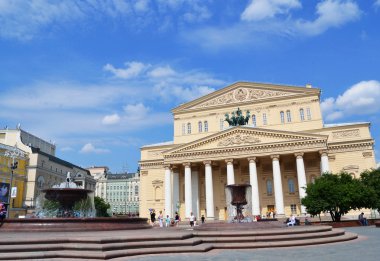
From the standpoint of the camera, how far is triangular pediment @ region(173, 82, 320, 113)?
4675 centimetres

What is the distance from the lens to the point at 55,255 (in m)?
9.45

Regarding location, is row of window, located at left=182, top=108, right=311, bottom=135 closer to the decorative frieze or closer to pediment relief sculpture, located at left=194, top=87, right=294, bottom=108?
pediment relief sculpture, located at left=194, top=87, right=294, bottom=108

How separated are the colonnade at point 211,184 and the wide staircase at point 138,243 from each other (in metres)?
24.2

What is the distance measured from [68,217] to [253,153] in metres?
28.7

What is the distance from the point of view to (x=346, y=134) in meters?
43.0

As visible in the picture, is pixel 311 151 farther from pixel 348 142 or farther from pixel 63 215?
pixel 63 215

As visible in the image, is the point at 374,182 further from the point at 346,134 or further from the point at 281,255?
the point at 281,255

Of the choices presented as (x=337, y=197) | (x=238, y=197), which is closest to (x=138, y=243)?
(x=238, y=197)

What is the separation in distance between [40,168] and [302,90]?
46705 millimetres

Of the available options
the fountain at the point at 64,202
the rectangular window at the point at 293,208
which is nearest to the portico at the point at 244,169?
the rectangular window at the point at 293,208

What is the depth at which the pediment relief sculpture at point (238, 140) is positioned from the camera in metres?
42.0

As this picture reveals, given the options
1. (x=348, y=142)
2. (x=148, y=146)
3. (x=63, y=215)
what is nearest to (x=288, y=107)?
(x=348, y=142)

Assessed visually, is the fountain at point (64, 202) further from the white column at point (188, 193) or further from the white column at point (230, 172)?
the white column at point (188, 193)

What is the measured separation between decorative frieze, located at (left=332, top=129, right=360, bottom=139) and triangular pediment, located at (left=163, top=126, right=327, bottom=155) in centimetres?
536
